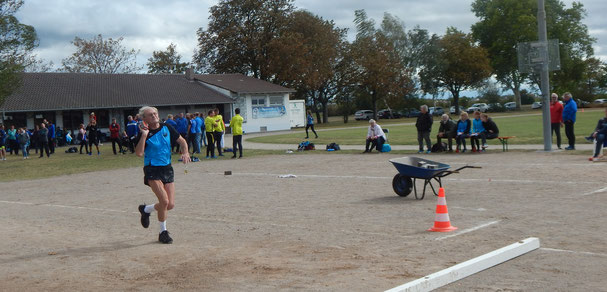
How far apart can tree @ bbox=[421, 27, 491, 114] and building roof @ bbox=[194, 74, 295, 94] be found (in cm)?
3071

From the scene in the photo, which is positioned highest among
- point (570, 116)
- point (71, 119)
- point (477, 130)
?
point (71, 119)

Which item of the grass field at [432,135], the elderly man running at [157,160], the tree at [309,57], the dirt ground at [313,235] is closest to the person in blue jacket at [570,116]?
the grass field at [432,135]

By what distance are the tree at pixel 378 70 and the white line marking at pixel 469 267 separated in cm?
6889

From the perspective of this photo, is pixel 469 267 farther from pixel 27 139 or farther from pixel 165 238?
pixel 27 139

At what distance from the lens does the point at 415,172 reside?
11109mm

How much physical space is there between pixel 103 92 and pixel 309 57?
2550 cm

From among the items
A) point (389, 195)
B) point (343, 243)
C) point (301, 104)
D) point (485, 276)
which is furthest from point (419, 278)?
point (301, 104)

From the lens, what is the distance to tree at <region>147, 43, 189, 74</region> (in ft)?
293

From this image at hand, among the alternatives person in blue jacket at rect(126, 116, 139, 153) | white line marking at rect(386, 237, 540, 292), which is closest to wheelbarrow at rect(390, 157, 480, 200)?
white line marking at rect(386, 237, 540, 292)

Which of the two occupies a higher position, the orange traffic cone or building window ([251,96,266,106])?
building window ([251,96,266,106])

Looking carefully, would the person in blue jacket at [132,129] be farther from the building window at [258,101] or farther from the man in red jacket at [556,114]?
the building window at [258,101]

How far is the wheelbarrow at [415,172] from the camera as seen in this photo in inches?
430

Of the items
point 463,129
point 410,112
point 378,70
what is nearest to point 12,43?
point 463,129

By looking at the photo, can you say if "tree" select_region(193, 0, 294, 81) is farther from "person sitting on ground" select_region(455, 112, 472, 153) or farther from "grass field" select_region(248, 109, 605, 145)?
"person sitting on ground" select_region(455, 112, 472, 153)
